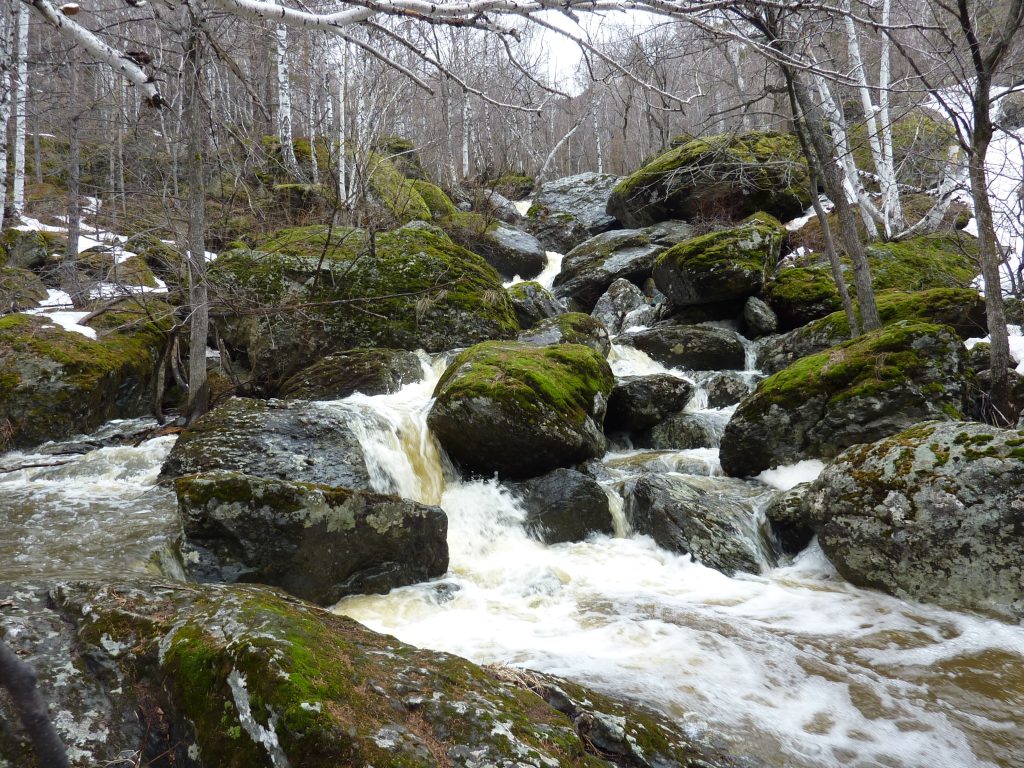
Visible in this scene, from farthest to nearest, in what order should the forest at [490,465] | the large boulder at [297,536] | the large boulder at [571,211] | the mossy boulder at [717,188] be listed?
the large boulder at [571,211]
the mossy boulder at [717,188]
the large boulder at [297,536]
the forest at [490,465]

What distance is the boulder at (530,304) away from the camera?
12.3 meters

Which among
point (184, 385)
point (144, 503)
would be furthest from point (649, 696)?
point (184, 385)

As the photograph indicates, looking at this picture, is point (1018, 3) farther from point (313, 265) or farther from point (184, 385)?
point (184, 385)

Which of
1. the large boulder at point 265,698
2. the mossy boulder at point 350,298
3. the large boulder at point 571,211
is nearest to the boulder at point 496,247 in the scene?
the large boulder at point 571,211

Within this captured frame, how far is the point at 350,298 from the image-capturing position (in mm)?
9781

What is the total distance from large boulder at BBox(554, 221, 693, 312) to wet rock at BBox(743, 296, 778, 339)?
393 centimetres

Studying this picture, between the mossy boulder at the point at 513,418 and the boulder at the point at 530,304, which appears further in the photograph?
the boulder at the point at 530,304

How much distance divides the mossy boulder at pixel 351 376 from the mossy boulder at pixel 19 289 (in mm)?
5205

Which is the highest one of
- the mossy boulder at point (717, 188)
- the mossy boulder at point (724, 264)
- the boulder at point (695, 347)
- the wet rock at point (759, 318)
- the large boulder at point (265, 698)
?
the mossy boulder at point (717, 188)

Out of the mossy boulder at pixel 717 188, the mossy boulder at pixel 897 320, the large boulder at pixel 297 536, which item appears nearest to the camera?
the large boulder at pixel 297 536

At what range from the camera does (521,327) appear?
1198 centimetres

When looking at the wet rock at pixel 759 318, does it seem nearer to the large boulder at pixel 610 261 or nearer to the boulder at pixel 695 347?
the boulder at pixel 695 347

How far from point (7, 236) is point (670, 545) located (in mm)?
15344

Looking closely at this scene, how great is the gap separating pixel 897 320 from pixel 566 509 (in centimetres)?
642
